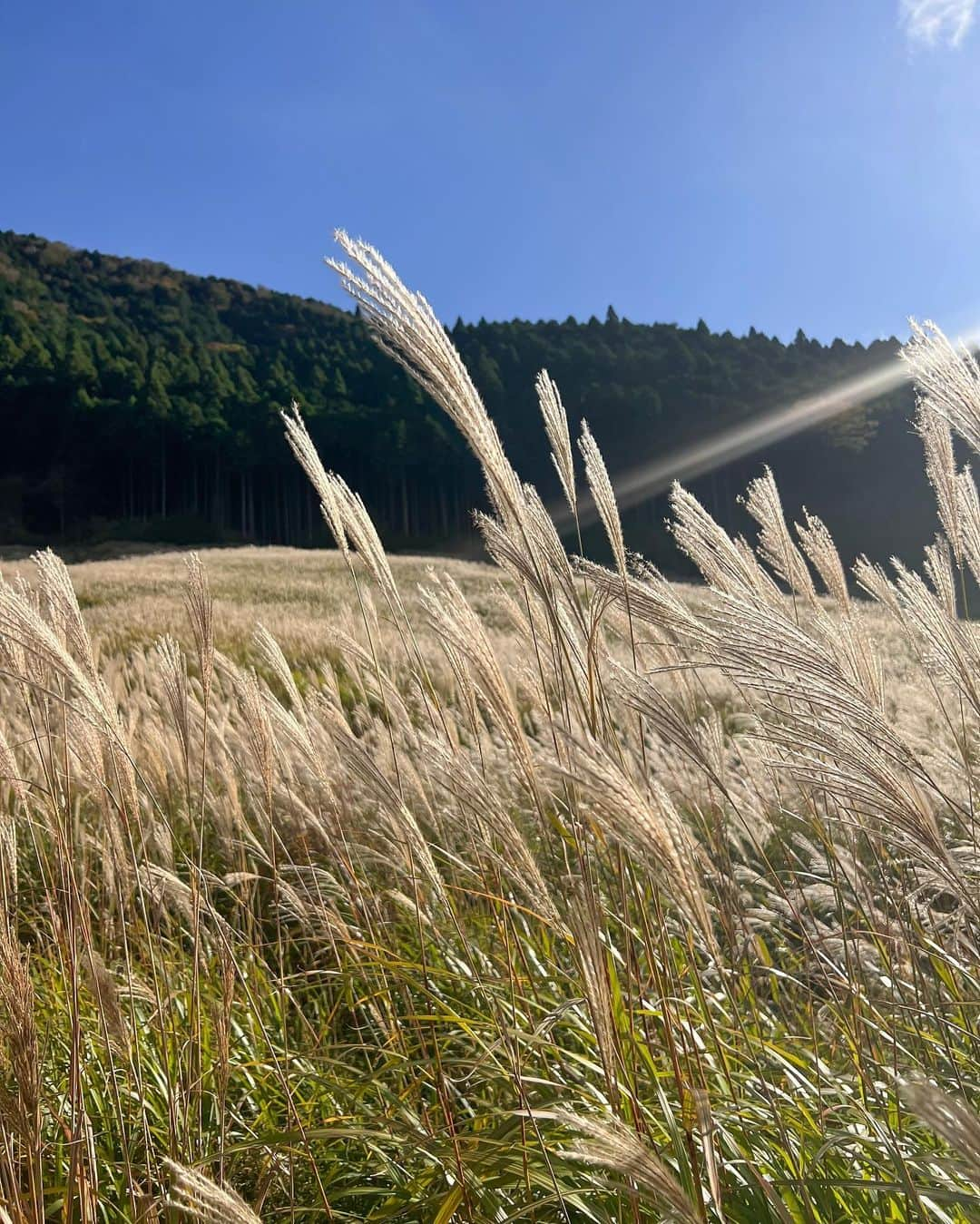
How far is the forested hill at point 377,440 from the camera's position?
166ft

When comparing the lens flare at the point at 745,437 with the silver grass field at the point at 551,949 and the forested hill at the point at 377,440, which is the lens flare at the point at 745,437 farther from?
the silver grass field at the point at 551,949

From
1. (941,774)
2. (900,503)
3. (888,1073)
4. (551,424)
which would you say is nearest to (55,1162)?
(888,1073)

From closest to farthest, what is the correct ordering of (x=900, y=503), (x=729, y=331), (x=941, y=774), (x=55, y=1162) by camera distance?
1. (x=55, y=1162)
2. (x=941, y=774)
3. (x=900, y=503)
4. (x=729, y=331)

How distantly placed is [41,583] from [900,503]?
56.5 m

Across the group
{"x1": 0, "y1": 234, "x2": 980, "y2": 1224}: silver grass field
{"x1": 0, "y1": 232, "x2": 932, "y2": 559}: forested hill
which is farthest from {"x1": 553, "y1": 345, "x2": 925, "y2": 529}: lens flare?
{"x1": 0, "y1": 234, "x2": 980, "y2": 1224}: silver grass field

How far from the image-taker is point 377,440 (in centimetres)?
5109

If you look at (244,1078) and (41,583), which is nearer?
(41,583)

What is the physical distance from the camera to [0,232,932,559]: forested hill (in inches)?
1997

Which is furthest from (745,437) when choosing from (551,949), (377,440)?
(551,949)

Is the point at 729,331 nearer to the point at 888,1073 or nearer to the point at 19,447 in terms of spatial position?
the point at 19,447

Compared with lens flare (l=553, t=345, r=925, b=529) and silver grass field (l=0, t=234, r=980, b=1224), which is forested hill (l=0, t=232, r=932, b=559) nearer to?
lens flare (l=553, t=345, r=925, b=529)

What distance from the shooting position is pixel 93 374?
55781 mm

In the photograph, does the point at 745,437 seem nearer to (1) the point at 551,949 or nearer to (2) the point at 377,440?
(2) the point at 377,440

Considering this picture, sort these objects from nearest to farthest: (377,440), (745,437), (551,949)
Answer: (551,949) → (377,440) → (745,437)
